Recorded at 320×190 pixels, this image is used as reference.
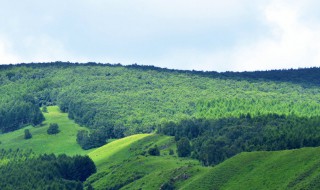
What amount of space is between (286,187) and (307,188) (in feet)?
30.0

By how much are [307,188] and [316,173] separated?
771 cm

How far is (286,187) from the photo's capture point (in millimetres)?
199875

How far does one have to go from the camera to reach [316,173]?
198000 millimetres

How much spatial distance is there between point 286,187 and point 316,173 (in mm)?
6852

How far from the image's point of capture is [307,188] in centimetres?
19125
